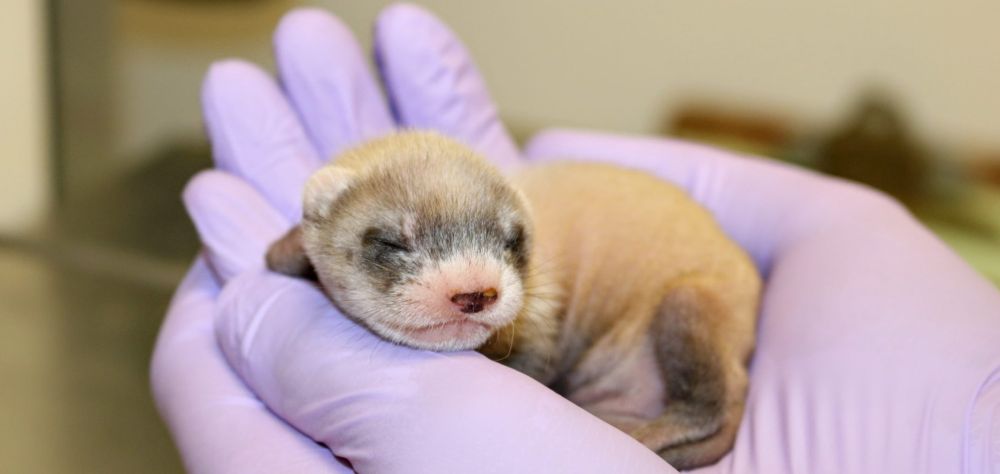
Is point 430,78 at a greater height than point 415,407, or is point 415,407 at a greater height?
point 430,78

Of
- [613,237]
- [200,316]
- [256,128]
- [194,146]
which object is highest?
[256,128]

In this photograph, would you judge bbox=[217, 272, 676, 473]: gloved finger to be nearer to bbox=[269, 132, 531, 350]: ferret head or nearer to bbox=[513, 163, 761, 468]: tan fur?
bbox=[269, 132, 531, 350]: ferret head

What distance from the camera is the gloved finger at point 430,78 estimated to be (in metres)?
1.97

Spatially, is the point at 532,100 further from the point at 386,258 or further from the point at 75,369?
the point at 386,258

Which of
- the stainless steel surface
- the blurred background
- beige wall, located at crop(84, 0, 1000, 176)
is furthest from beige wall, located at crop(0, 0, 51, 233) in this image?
beige wall, located at crop(84, 0, 1000, 176)

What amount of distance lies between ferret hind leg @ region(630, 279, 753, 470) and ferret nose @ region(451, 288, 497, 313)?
14.9 inches

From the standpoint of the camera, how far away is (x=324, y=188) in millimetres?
1433

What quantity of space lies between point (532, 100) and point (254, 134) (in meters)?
1.33

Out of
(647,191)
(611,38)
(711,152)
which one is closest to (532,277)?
(647,191)

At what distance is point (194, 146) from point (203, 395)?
167 centimetres

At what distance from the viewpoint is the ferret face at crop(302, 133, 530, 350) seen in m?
1.28

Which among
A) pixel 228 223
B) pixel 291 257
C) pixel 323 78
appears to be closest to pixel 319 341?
pixel 291 257

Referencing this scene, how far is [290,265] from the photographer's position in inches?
62.4

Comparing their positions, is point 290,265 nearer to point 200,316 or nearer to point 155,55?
point 200,316
